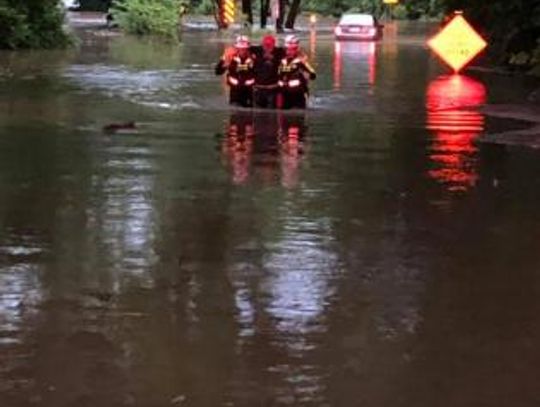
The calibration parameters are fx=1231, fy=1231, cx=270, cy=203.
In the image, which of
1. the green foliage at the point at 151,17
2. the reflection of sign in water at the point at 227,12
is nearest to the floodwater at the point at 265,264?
the green foliage at the point at 151,17

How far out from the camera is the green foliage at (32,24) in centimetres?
3425

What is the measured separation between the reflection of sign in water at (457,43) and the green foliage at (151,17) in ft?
62.0

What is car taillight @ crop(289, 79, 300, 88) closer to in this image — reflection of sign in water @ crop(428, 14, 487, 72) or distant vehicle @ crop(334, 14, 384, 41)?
reflection of sign in water @ crop(428, 14, 487, 72)

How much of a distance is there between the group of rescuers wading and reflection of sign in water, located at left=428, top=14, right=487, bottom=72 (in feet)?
29.7

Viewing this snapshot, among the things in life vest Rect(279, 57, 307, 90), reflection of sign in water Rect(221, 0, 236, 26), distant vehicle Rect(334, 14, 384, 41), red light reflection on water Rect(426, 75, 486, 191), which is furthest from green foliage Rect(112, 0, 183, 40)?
life vest Rect(279, 57, 307, 90)

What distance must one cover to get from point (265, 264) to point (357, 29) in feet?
137

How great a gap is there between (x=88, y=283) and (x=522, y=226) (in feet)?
11.9

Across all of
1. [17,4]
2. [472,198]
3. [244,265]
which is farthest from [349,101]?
A: [17,4]

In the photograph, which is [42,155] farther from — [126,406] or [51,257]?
[126,406]

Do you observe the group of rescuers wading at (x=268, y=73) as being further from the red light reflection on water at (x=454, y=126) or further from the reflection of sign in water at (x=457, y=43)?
the reflection of sign in water at (x=457, y=43)

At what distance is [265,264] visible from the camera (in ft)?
26.7

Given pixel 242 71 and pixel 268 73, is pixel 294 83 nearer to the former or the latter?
pixel 268 73

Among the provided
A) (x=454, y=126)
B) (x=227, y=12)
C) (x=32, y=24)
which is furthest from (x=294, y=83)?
(x=227, y=12)

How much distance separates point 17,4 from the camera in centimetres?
3494
